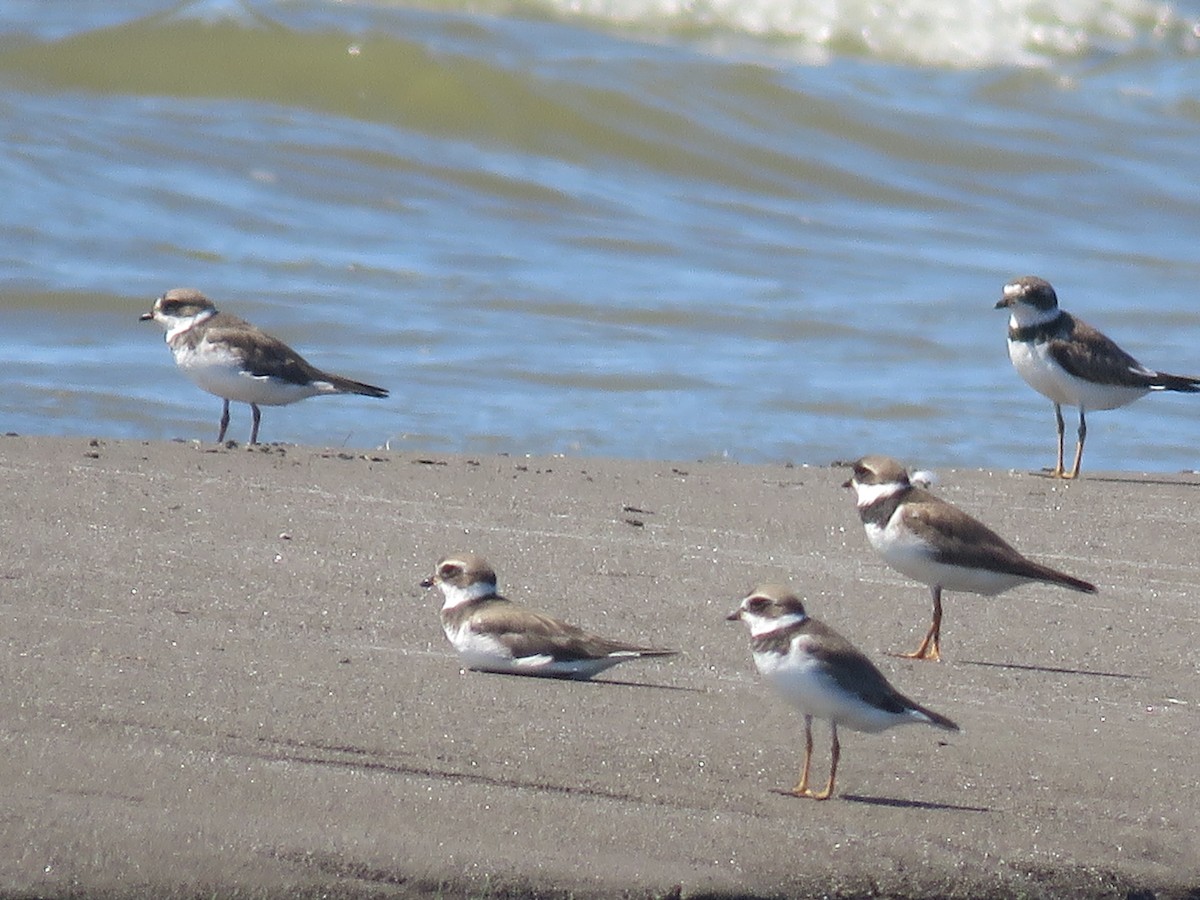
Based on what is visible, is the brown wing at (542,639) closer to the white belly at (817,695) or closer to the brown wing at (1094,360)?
the white belly at (817,695)

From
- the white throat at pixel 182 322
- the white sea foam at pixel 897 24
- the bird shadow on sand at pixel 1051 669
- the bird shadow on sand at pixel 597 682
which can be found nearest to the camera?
the bird shadow on sand at pixel 597 682

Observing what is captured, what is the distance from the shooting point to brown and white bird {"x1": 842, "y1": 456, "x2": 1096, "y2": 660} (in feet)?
19.7

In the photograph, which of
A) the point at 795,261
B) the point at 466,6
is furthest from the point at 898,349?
the point at 466,6

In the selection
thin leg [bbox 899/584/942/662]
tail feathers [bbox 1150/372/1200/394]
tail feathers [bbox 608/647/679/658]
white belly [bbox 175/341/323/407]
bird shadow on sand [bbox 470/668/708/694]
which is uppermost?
tail feathers [bbox 1150/372/1200/394]

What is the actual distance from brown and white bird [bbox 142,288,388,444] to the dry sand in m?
1.24

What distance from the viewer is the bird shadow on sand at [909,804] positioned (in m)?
4.56

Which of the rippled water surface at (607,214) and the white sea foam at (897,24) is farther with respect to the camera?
the white sea foam at (897,24)

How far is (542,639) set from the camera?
5359 mm

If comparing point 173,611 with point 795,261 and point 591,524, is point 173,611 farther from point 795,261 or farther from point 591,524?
point 795,261

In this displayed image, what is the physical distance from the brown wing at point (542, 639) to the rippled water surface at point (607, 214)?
4.70m

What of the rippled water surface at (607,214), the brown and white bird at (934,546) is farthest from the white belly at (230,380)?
the brown and white bird at (934,546)

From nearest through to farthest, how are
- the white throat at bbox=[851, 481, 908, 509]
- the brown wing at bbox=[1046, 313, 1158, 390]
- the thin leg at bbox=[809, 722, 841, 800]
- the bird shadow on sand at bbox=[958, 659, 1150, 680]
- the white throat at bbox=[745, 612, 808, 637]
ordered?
the thin leg at bbox=[809, 722, 841, 800]
the white throat at bbox=[745, 612, 808, 637]
the bird shadow on sand at bbox=[958, 659, 1150, 680]
the white throat at bbox=[851, 481, 908, 509]
the brown wing at bbox=[1046, 313, 1158, 390]

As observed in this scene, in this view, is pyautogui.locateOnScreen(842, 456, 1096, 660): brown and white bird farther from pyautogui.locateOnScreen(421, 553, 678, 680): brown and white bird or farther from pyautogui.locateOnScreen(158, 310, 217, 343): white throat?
pyautogui.locateOnScreen(158, 310, 217, 343): white throat

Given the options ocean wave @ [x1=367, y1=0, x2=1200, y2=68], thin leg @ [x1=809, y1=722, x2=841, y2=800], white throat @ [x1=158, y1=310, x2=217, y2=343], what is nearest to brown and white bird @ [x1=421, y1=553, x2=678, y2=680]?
thin leg @ [x1=809, y1=722, x2=841, y2=800]
